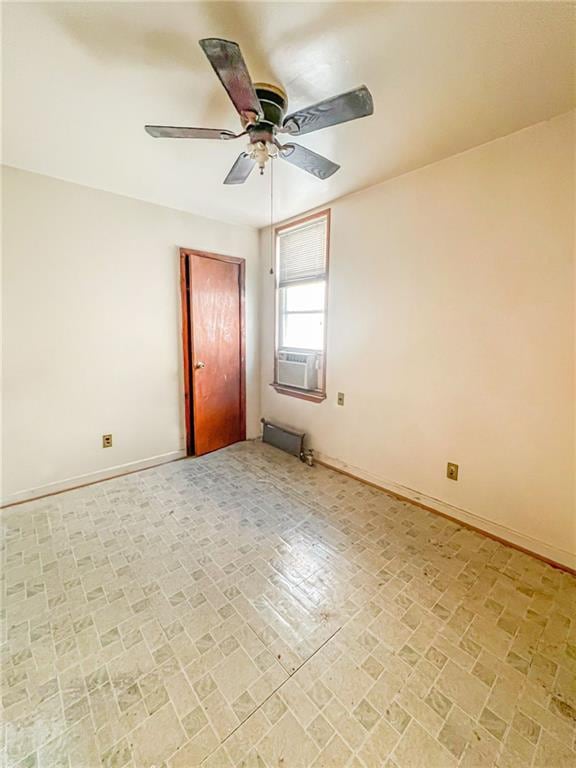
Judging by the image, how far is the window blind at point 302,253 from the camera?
9.77 ft

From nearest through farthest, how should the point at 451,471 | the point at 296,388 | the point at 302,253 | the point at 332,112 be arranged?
1. the point at 332,112
2. the point at 451,471
3. the point at 302,253
4. the point at 296,388

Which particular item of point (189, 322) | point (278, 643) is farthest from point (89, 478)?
point (278, 643)

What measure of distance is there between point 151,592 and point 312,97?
2.54m

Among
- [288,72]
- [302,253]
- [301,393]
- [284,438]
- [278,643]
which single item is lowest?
[278,643]

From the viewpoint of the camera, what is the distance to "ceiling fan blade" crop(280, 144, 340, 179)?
1.59 metres

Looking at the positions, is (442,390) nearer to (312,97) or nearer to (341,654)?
(341,654)

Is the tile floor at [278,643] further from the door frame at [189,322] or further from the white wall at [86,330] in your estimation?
the door frame at [189,322]

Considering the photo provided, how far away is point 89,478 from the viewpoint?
2.65 metres

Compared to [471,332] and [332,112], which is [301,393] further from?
[332,112]

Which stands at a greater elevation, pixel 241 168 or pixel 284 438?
pixel 241 168

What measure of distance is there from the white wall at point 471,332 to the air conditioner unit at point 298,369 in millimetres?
391

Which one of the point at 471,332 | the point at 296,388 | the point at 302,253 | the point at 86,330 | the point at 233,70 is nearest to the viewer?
the point at 233,70

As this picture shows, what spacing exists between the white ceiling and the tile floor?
7.84 feet

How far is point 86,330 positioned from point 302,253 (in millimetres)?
2086
